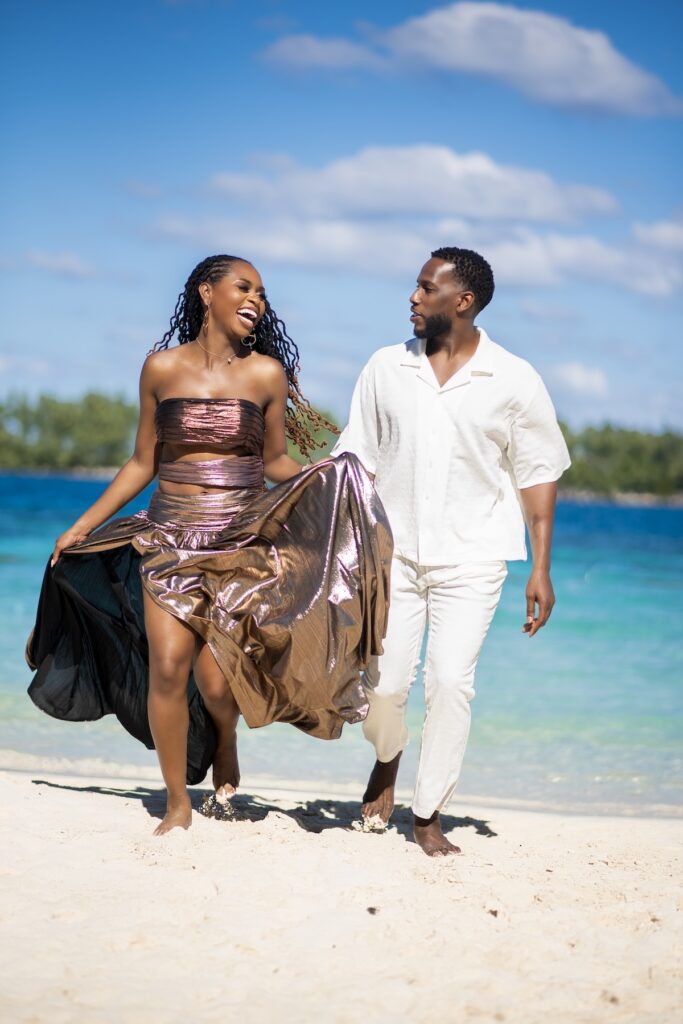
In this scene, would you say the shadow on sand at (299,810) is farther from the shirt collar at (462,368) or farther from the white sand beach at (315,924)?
the shirt collar at (462,368)

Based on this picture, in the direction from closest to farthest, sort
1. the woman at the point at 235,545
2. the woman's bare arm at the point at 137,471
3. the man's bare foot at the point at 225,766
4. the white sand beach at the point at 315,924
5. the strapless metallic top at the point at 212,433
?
1. the white sand beach at the point at 315,924
2. the woman at the point at 235,545
3. the strapless metallic top at the point at 212,433
4. the woman's bare arm at the point at 137,471
5. the man's bare foot at the point at 225,766

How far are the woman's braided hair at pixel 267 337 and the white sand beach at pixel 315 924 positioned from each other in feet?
5.41

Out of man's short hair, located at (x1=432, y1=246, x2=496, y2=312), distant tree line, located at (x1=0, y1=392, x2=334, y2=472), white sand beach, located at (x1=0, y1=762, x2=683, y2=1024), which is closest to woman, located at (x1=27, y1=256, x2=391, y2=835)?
white sand beach, located at (x1=0, y1=762, x2=683, y2=1024)

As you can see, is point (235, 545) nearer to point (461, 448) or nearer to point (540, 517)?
point (461, 448)

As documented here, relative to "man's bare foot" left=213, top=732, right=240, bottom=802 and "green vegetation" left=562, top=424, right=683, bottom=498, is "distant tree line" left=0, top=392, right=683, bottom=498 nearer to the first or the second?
"green vegetation" left=562, top=424, right=683, bottom=498

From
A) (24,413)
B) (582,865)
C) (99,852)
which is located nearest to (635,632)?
(582,865)

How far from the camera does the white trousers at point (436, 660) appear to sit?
4559mm

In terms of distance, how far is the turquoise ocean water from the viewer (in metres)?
7.27

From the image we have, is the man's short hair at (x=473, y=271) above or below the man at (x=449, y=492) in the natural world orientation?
above

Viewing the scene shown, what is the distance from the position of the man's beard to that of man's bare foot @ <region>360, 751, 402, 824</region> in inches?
68.5

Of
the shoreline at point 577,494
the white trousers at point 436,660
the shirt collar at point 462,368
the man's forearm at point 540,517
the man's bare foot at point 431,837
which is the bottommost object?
the shoreline at point 577,494

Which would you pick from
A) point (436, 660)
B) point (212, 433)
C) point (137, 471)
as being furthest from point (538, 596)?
point (137, 471)

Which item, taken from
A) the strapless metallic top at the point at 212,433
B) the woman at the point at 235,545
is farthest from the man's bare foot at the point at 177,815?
the strapless metallic top at the point at 212,433

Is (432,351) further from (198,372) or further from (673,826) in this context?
(673,826)
